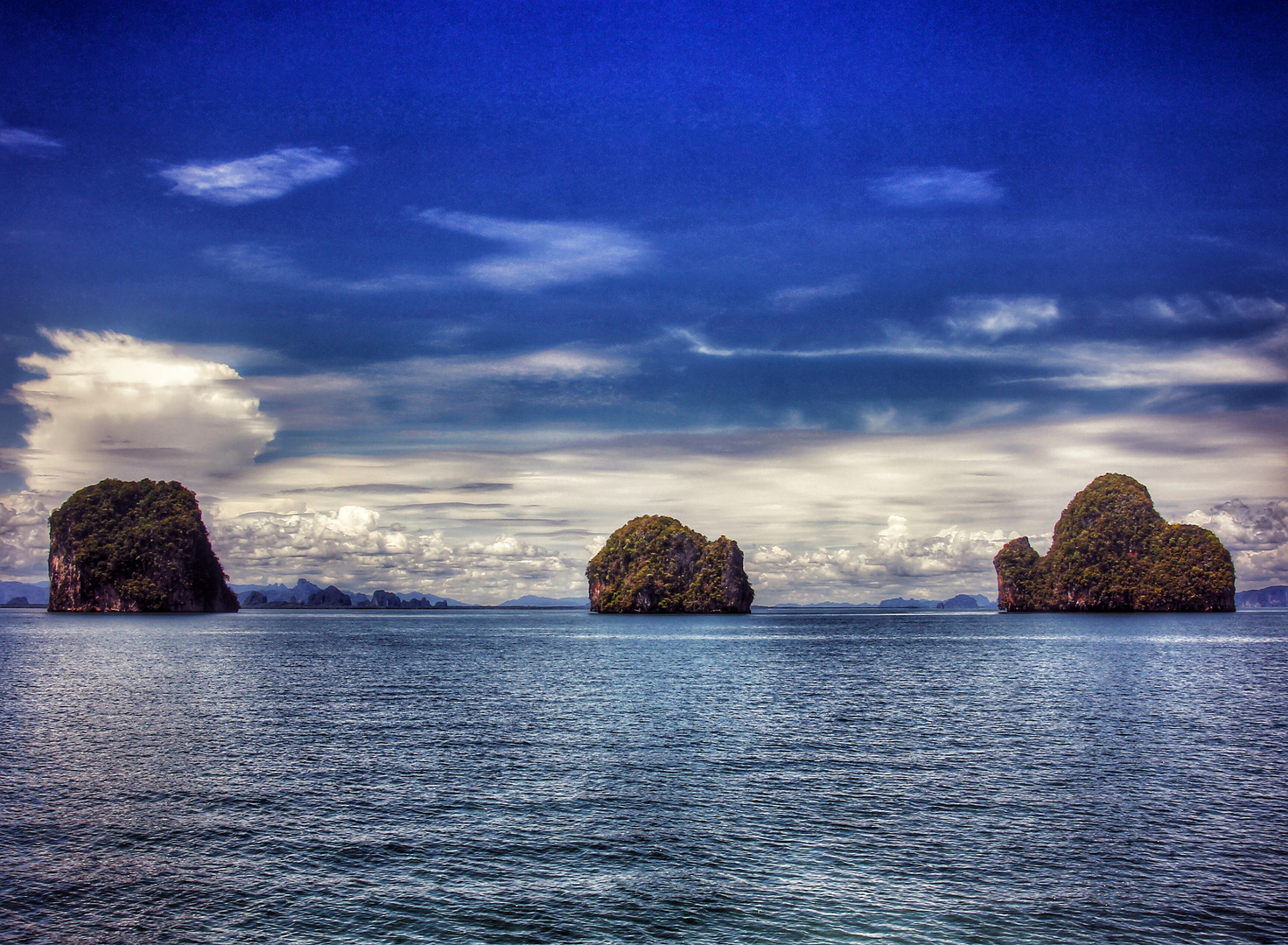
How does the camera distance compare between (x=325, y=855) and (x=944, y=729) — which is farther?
(x=944, y=729)

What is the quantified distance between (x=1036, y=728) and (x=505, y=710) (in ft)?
106

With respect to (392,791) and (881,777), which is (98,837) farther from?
(881,777)

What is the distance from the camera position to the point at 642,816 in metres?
29.4

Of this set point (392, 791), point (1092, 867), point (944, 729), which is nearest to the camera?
point (1092, 867)

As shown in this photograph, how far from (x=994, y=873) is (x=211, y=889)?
71.8 feet

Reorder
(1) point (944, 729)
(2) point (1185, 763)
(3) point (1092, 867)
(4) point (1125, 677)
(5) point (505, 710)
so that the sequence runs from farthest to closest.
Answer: (4) point (1125, 677) < (5) point (505, 710) < (1) point (944, 729) < (2) point (1185, 763) < (3) point (1092, 867)

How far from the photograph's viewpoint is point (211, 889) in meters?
22.5

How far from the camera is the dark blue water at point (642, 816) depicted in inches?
821

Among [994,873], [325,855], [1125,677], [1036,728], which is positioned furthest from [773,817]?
[1125,677]

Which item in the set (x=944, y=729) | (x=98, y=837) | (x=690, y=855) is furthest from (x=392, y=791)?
(x=944, y=729)

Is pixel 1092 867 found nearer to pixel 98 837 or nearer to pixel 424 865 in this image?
pixel 424 865

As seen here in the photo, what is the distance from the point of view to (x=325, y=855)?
25188mm

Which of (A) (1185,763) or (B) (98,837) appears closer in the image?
(B) (98,837)

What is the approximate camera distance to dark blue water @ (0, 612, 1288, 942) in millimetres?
20844
